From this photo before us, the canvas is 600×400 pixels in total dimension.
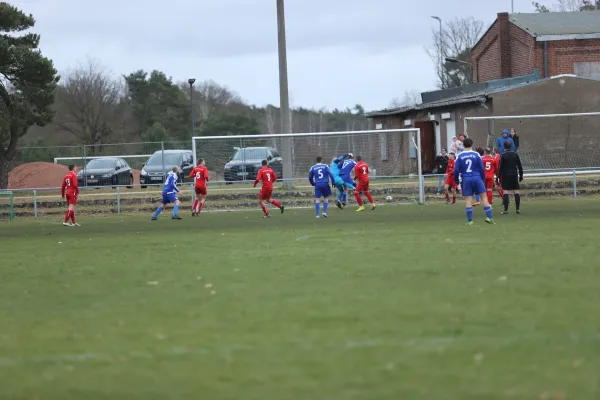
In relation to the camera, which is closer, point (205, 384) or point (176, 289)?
point (205, 384)

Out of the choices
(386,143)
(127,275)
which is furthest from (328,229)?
(386,143)

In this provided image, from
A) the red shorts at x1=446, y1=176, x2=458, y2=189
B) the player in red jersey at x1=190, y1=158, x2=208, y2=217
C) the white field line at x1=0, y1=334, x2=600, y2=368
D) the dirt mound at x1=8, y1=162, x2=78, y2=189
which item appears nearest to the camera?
the white field line at x1=0, y1=334, x2=600, y2=368

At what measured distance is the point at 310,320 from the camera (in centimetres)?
940

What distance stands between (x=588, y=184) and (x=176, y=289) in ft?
89.9

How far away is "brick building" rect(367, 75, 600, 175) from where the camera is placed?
132 ft

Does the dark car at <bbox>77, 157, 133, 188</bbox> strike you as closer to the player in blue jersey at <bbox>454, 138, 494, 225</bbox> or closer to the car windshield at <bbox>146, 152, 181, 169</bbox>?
the car windshield at <bbox>146, 152, 181, 169</bbox>

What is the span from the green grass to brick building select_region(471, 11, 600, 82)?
33.9 m

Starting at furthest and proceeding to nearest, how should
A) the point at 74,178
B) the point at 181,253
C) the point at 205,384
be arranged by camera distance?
1. the point at 74,178
2. the point at 181,253
3. the point at 205,384

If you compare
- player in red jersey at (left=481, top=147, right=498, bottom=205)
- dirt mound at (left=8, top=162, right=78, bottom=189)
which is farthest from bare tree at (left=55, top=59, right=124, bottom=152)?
player in red jersey at (left=481, top=147, right=498, bottom=205)

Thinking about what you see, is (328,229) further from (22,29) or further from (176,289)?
(22,29)

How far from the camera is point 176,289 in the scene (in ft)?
40.2

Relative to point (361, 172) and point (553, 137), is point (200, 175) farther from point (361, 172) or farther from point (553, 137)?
point (553, 137)

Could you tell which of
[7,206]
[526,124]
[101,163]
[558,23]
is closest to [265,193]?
[7,206]

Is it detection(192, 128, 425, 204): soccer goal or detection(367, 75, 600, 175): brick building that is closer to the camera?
detection(192, 128, 425, 204): soccer goal
